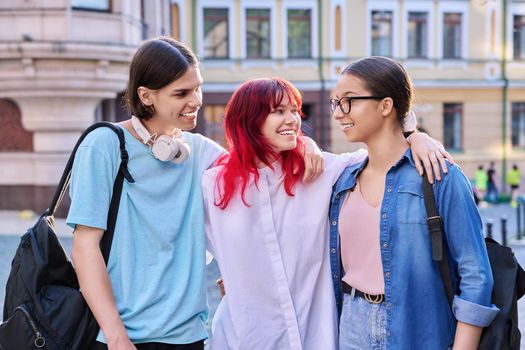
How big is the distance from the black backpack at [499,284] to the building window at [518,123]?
2556cm

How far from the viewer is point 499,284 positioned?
2.55 metres

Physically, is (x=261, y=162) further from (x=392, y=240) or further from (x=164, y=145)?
(x=392, y=240)

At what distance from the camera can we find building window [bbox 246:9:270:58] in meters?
23.6

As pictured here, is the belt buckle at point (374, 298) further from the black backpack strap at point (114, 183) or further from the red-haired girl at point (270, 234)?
the black backpack strap at point (114, 183)

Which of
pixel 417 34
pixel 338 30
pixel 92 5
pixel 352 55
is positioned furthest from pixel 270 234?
pixel 417 34

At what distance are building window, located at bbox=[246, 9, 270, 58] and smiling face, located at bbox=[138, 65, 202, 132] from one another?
2138 centimetres

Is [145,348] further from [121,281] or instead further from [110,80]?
[110,80]

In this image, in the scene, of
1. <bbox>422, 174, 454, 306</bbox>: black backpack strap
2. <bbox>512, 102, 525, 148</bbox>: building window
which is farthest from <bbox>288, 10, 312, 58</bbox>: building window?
<bbox>422, 174, 454, 306</bbox>: black backpack strap

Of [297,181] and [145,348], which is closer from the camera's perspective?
[145,348]

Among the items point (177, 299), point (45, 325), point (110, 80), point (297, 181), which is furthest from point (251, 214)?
point (110, 80)

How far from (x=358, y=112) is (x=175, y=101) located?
28.6 inches

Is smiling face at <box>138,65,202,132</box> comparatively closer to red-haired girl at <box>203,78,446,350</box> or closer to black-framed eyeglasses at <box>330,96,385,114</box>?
red-haired girl at <box>203,78,446,350</box>

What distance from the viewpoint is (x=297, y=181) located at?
2.93m

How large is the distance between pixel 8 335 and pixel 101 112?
1545cm
